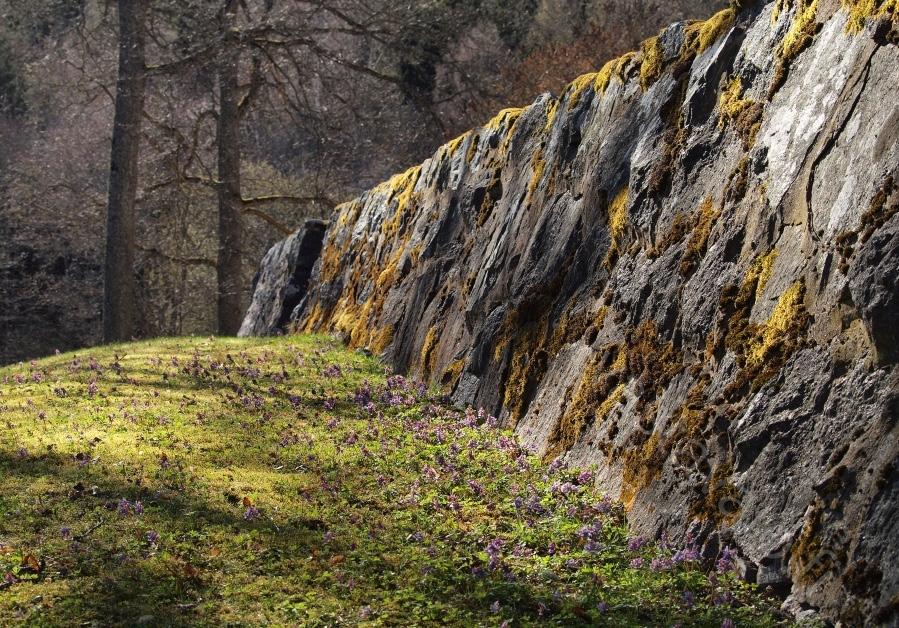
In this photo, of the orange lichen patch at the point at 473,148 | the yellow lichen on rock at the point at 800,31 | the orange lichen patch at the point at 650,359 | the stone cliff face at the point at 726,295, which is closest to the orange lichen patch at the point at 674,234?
the stone cliff face at the point at 726,295

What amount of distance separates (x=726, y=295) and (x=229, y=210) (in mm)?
17599

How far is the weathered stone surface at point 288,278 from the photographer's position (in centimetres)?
1584

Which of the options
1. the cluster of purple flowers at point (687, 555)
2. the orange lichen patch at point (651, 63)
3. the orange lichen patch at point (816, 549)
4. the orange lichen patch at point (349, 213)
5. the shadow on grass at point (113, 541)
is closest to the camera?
the orange lichen patch at point (816, 549)

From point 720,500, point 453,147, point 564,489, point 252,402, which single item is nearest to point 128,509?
point 564,489

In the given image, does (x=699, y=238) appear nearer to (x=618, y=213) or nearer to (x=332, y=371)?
(x=618, y=213)

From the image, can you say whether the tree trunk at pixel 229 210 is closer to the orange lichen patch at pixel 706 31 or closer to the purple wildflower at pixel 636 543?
the orange lichen patch at pixel 706 31

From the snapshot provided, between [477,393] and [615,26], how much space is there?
1319 cm

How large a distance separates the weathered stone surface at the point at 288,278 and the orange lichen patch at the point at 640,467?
37.0ft

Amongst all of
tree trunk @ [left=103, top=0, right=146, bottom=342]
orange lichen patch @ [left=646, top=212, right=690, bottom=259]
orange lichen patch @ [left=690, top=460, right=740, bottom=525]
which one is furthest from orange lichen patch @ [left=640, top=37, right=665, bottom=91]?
tree trunk @ [left=103, top=0, right=146, bottom=342]

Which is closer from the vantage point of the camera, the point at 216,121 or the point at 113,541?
the point at 113,541

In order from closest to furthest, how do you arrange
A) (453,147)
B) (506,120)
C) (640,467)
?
1. (640,467)
2. (506,120)
3. (453,147)

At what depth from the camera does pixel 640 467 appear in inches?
191

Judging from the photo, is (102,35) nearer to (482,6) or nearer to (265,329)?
(482,6)

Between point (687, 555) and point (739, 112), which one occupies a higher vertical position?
point (739, 112)
